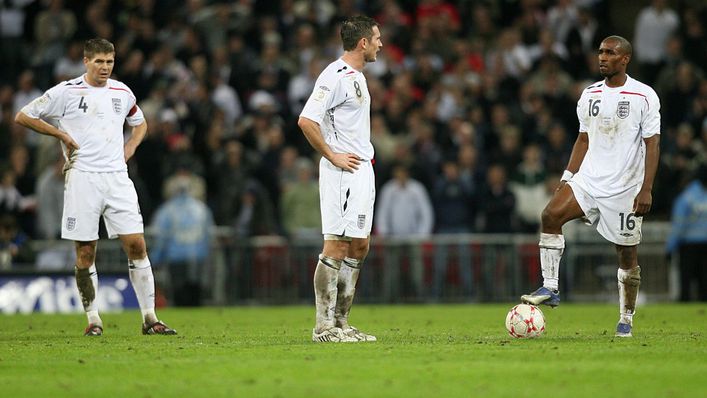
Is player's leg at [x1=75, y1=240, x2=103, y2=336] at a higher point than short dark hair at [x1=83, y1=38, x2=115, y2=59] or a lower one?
lower

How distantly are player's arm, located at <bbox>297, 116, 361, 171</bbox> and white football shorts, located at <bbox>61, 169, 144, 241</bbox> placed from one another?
278 centimetres

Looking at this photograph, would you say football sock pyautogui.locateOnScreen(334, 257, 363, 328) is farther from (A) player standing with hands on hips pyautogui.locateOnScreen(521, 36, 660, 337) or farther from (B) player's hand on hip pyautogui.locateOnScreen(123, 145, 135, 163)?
(B) player's hand on hip pyautogui.locateOnScreen(123, 145, 135, 163)

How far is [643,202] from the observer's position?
40.4 ft

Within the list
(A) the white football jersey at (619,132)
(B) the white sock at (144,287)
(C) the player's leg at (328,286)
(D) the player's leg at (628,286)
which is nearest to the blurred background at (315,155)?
(B) the white sock at (144,287)

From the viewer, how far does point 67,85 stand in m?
13.8

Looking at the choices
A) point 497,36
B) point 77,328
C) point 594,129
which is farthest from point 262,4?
point 594,129

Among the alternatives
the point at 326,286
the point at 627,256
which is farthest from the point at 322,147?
the point at 627,256

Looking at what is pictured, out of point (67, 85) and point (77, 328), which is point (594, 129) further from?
point (77, 328)

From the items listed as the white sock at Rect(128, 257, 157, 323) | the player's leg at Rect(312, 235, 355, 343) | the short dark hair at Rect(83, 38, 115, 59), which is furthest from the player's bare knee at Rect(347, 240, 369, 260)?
the short dark hair at Rect(83, 38, 115, 59)

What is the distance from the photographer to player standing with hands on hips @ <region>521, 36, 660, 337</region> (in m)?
12.4

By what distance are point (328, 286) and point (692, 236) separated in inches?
493

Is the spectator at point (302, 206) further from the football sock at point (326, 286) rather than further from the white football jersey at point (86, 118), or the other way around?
the football sock at point (326, 286)

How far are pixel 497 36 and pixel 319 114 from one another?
16.8m

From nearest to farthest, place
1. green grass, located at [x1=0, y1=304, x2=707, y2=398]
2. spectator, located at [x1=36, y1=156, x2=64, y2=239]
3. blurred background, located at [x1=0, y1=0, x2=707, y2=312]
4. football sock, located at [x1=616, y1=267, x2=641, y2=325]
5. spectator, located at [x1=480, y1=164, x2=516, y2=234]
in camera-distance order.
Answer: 1. green grass, located at [x1=0, y1=304, x2=707, y2=398]
2. football sock, located at [x1=616, y1=267, x2=641, y2=325]
3. spectator, located at [x1=36, y1=156, x2=64, y2=239]
4. blurred background, located at [x1=0, y1=0, x2=707, y2=312]
5. spectator, located at [x1=480, y1=164, x2=516, y2=234]
